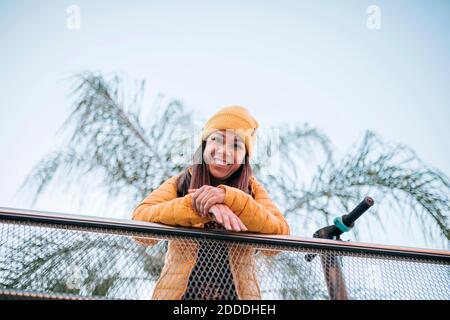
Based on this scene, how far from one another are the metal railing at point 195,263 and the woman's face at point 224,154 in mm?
402

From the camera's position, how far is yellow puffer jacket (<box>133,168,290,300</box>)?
76cm

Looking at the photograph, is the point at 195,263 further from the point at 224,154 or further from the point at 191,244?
the point at 224,154

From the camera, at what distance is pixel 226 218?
31.9 inches

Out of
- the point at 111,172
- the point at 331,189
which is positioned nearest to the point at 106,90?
the point at 111,172

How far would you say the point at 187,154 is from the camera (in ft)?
8.18

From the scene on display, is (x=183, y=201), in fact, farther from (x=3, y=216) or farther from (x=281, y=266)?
(x=3, y=216)

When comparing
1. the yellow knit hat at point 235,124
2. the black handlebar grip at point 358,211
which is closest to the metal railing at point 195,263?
the black handlebar grip at point 358,211

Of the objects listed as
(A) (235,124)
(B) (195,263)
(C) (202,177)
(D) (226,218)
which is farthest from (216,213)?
(A) (235,124)

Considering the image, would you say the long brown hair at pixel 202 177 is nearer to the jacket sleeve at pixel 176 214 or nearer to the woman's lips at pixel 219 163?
the woman's lips at pixel 219 163

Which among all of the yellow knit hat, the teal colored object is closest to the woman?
the yellow knit hat

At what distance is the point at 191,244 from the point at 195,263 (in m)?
0.05

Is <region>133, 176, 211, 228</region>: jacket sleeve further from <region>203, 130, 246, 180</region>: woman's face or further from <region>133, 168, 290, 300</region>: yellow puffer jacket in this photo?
<region>203, 130, 246, 180</region>: woman's face
